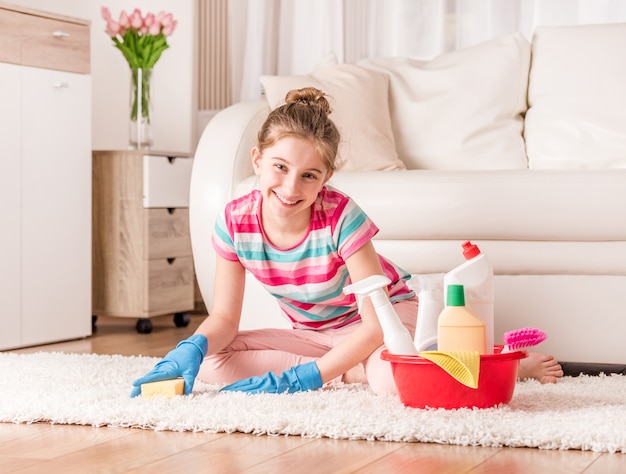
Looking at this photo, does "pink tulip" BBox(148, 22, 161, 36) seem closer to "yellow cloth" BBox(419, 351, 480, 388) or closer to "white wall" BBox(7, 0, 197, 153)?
"white wall" BBox(7, 0, 197, 153)

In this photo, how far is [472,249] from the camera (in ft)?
5.95

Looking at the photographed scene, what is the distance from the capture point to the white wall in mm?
3738

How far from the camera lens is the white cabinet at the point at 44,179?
8.95ft

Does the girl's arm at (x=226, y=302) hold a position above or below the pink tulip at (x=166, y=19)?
below

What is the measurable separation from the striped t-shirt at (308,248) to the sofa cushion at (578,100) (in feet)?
3.62

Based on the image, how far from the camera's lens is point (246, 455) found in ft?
4.33

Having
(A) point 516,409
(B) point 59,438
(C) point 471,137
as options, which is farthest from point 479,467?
(C) point 471,137

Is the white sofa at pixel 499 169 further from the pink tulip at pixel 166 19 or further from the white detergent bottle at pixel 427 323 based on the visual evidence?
the pink tulip at pixel 166 19

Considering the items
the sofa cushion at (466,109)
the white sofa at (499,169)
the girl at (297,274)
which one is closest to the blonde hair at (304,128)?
the girl at (297,274)

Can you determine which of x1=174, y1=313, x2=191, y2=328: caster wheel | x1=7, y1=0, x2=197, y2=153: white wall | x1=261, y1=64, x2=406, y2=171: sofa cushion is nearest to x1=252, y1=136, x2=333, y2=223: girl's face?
x1=261, y1=64, x2=406, y2=171: sofa cushion

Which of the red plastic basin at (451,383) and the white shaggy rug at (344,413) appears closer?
the white shaggy rug at (344,413)

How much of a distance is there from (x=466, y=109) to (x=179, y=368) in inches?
58.9

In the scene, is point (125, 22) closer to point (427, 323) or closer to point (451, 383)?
point (427, 323)

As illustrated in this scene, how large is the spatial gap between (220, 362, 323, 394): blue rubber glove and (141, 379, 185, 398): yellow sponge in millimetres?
86
